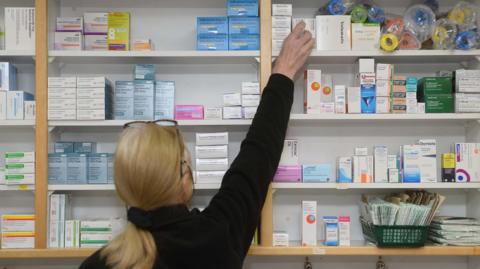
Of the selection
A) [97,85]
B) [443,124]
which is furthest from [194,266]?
[443,124]

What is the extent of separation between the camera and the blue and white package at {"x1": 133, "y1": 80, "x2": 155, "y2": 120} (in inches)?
96.7

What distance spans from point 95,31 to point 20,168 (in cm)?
93

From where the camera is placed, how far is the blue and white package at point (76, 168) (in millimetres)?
2473

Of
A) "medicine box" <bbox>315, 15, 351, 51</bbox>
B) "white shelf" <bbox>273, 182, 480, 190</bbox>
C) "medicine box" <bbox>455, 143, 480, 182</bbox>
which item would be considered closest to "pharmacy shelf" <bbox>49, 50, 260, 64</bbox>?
"medicine box" <bbox>315, 15, 351, 51</bbox>

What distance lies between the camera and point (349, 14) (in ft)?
8.48

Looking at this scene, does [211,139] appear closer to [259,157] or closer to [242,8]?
[259,157]

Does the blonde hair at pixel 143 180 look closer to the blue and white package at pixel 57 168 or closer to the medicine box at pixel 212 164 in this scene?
the medicine box at pixel 212 164

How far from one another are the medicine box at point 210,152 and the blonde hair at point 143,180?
101 cm

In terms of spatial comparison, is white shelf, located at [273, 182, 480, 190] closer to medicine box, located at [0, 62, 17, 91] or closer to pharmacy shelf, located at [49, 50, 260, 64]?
pharmacy shelf, located at [49, 50, 260, 64]

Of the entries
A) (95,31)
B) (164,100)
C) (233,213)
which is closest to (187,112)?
(164,100)

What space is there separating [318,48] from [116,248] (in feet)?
5.50

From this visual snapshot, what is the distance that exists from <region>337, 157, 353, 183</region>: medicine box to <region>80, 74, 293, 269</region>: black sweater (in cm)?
50

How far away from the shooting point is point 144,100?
8.05ft

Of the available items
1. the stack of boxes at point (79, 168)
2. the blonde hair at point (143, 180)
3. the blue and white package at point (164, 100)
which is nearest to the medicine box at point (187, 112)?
Answer: the blue and white package at point (164, 100)
